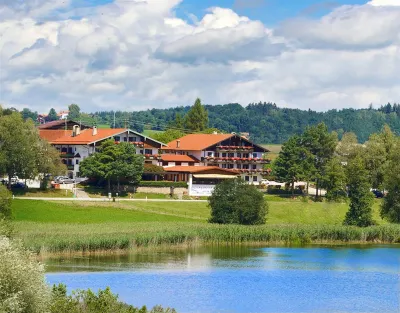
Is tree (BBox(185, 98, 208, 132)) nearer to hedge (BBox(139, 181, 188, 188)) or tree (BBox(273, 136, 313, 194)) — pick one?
tree (BBox(273, 136, 313, 194))

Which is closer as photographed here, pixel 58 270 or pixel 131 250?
pixel 58 270

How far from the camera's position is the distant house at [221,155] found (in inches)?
5113

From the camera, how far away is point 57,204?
308ft

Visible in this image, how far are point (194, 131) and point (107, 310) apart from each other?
140 meters

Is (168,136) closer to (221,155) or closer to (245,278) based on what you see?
(221,155)

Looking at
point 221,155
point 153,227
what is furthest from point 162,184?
point 153,227

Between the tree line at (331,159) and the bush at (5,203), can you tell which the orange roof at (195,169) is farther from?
the bush at (5,203)

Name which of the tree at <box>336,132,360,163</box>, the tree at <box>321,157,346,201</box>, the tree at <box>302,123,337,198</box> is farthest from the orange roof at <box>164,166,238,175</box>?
the tree at <box>336,132,360,163</box>

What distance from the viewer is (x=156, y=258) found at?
69.2 meters

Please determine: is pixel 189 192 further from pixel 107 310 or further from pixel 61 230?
pixel 107 310

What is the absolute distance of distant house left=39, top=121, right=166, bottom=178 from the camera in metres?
127

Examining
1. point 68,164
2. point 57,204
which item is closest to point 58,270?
point 57,204

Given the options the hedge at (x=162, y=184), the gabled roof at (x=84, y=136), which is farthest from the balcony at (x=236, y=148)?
the hedge at (x=162, y=184)

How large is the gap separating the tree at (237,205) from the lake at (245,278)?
29.4ft
